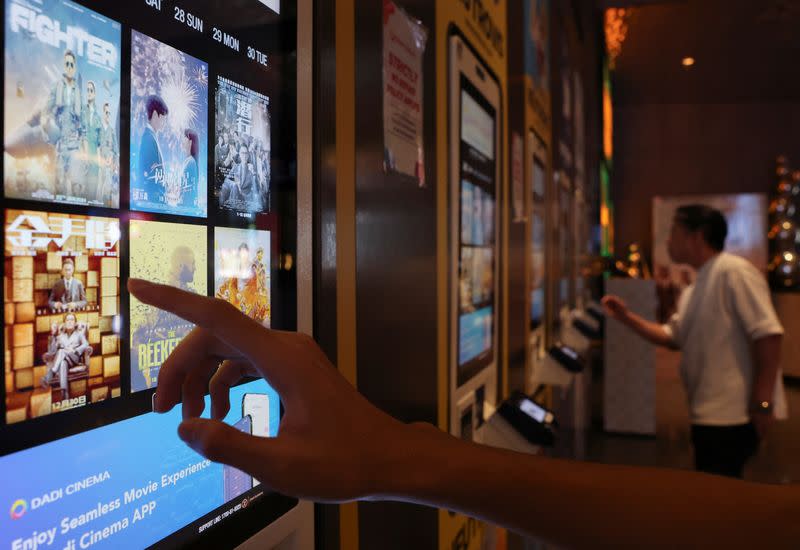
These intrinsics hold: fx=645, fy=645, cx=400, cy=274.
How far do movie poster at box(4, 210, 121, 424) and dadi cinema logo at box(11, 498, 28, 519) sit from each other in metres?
0.05

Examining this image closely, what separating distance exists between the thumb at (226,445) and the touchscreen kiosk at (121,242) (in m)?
0.12

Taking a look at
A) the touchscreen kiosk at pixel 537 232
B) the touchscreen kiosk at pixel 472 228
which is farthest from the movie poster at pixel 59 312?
the touchscreen kiosk at pixel 537 232

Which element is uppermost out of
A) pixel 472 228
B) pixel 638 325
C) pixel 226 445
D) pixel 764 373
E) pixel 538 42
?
pixel 538 42

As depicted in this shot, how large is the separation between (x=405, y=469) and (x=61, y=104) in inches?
14.4

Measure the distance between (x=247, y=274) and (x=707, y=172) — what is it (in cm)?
1135

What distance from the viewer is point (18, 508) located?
0.43 metres

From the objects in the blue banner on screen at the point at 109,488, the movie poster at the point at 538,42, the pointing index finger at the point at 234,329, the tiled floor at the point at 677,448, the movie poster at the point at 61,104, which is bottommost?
the tiled floor at the point at 677,448

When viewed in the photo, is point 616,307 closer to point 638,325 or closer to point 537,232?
point 638,325

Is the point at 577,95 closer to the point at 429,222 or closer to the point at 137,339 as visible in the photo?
the point at 429,222

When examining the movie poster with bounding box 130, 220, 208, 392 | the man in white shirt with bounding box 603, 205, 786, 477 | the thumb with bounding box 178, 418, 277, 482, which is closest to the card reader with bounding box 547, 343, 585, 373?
the man in white shirt with bounding box 603, 205, 786, 477

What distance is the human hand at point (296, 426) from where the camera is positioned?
1.38 feet

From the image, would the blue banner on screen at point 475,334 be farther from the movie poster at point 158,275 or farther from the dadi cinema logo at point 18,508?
the dadi cinema logo at point 18,508

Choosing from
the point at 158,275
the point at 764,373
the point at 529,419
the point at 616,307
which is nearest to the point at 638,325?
the point at 616,307

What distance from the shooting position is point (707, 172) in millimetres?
10609
